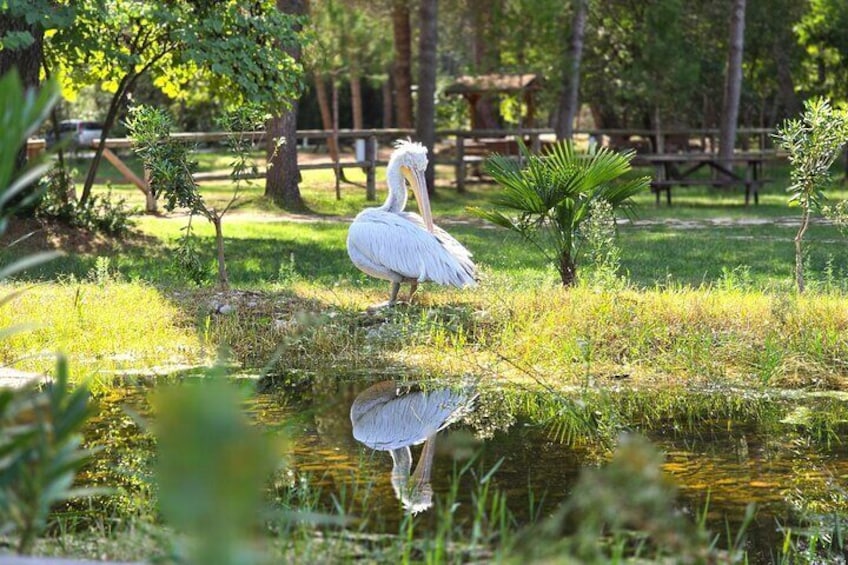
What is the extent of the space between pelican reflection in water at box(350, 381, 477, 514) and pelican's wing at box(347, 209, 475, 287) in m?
1.60

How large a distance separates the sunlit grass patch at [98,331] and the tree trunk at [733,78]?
19.1 m

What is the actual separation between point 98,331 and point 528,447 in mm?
3990

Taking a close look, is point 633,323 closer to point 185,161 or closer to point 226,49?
point 185,161

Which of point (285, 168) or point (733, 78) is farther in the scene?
point (733, 78)

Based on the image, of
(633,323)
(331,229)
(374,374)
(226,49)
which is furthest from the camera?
(331,229)

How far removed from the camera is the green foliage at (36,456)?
116 inches

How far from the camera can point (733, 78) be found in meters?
27.3

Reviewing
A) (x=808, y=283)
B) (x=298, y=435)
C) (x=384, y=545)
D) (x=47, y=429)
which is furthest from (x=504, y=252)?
(x=47, y=429)

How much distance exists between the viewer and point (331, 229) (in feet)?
60.4

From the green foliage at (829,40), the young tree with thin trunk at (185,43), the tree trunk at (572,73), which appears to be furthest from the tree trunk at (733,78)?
the young tree with thin trunk at (185,43)

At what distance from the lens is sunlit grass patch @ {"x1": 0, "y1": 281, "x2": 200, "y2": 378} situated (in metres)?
8.90

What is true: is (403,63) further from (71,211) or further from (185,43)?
(71,211)

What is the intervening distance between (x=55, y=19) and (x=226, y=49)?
7.45 ft

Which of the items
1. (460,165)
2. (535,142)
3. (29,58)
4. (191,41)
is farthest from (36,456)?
(535,142)
